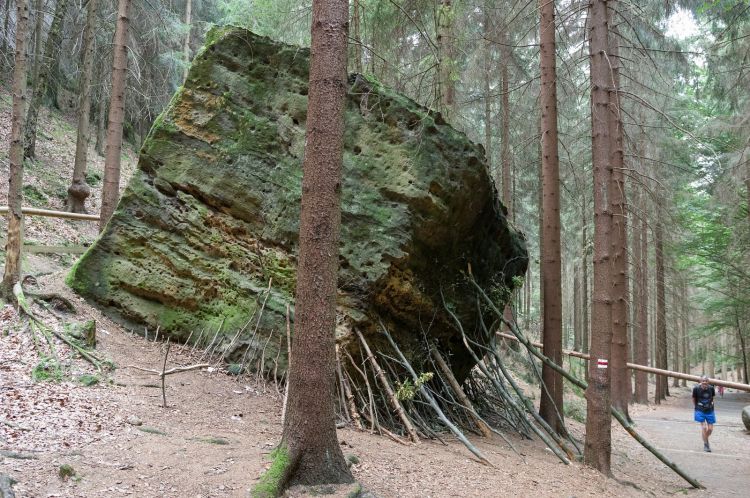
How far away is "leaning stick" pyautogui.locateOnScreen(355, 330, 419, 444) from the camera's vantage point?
6.17 metres

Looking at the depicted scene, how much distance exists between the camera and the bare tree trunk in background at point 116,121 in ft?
31.1

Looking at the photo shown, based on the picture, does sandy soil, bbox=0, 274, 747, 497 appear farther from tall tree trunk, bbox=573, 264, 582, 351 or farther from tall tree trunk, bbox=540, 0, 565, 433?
tall tree trunk, bbox=573, 264, 582, 351

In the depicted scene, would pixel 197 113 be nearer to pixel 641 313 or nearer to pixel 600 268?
pixel 600 268

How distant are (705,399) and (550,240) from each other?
19.0ft

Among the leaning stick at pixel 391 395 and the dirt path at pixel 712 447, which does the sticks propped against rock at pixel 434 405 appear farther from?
the dirt path at pixel 712 447

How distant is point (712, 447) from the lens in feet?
37.2

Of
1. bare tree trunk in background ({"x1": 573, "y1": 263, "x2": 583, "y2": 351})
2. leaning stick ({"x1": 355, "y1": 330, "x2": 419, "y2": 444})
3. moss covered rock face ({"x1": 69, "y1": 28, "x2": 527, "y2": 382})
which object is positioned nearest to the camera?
leaning stick ({"x1": 355, "y1": 330, "x2": 419, "y2": 444})

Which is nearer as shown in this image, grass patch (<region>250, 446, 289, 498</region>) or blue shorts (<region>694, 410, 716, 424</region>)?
grass patch (<region>250, 446, 289, 498</region>)

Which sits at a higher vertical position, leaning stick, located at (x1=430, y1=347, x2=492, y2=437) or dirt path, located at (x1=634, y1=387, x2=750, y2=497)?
leaning stick, located at (x1=430, y1=347, x2=492, y2=437)

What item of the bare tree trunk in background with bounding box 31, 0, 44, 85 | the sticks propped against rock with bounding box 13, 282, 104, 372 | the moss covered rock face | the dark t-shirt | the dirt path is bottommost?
the dirt path

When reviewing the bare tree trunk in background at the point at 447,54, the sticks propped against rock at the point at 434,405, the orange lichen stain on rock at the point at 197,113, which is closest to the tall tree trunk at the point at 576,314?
the bare tree trunk in background at the point at 447,54

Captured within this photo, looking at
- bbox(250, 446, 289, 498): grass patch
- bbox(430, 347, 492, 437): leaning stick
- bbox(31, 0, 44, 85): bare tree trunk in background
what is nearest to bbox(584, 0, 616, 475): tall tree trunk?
bbox(430, 347, 492, 437): leaning stick

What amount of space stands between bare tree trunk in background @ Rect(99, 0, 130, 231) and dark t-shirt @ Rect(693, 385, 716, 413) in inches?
503

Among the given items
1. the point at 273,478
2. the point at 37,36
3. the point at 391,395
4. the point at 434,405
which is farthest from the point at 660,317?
the point at 37,36
